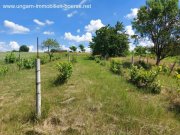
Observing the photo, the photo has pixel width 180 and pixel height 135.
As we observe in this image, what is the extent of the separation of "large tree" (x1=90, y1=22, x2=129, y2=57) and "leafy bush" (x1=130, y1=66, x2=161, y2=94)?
117 ft

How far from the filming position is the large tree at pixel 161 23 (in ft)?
87.6

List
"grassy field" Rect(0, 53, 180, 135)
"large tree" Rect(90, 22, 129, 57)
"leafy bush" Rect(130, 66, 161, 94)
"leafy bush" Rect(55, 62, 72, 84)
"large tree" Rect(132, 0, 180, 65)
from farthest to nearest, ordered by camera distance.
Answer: "large tree" Rect(90, 22, 129, 57) < "large tree" Rect(132, 0, 180, 65) < "leafy bush" Rect(55, 62, 72, 84) < "leafy bush" Rect(130, 66, 161, 94) < "grassy field" Rect(0, 53, 180, 135)

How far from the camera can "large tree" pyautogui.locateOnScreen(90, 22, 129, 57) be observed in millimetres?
47125

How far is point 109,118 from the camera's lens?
19.5 feet

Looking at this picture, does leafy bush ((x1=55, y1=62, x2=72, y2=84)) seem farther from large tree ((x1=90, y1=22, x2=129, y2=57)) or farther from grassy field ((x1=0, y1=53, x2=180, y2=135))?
large tree ((x1=90, y1=22, x2=129, y2=57))

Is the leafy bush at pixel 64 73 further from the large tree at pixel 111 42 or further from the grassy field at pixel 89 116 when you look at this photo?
the large tree at pixel 111 42

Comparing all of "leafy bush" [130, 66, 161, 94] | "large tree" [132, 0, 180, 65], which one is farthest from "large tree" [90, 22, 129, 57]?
"leafy bush" [130, 66, 161, 94]

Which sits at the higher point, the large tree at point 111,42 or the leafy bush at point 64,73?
the large tree at point 111,42

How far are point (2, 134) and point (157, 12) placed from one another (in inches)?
973

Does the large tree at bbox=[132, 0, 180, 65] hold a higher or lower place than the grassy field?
higher

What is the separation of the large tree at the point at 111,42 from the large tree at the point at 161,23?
18.5 metres

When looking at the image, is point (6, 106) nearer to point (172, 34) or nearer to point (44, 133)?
point (44, 133)

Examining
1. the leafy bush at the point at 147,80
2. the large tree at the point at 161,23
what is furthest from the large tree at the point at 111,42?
the leafy bush at the point at 147,80

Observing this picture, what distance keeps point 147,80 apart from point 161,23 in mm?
18850
